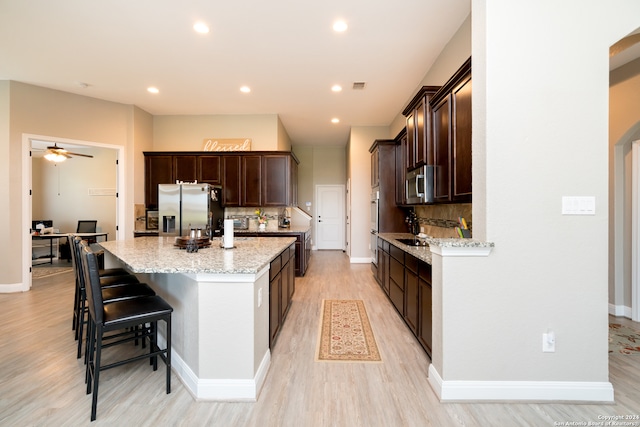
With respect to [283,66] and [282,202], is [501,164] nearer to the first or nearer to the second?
[283,66]

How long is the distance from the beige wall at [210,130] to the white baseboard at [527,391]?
16.7 ft

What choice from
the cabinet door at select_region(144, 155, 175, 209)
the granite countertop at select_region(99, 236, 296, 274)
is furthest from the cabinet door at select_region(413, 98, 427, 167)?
the cabinet door at select_region(144, 155, 175, 209)

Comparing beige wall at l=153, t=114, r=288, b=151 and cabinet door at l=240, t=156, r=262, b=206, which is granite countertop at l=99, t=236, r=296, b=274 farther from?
beige wall at l=153, t=114, r=288, b=151

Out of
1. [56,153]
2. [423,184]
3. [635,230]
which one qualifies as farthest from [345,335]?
[56,153]

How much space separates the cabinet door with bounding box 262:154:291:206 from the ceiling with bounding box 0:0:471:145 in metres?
1.04

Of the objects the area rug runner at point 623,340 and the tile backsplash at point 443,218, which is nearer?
the area rug runner at point 623,340

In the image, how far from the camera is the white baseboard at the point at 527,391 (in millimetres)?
1843

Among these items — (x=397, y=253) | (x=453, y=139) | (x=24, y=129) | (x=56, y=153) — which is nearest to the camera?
(x=453, y=139)

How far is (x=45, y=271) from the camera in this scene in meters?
5.67

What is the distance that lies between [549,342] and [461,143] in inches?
61.4

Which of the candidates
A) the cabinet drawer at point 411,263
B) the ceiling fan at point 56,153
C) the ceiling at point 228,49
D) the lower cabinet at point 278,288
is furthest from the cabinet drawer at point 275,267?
A: the ceiling fan at point 56,153

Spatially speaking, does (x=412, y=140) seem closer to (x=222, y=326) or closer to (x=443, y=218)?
(x=443, y=218)

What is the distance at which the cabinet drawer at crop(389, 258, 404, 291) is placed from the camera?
123 inches

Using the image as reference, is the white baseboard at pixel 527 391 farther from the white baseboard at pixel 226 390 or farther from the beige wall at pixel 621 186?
the beige wall at pixel 621 186
